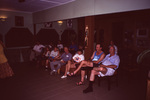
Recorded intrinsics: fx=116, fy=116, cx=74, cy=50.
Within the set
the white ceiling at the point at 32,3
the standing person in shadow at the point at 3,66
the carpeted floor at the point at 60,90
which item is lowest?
the carpeted floor at the point at 60,90

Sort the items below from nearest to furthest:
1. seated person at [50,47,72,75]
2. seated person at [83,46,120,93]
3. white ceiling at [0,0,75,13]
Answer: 1. seated person at [83,46,120,93]
2. seated person at [50,47,72,75]
3. white ceiling at [0,0,75,13]

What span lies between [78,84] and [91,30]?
2187 millimetres

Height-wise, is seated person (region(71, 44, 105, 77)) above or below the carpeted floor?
above

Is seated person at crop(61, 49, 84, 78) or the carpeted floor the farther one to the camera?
seated person at crop(61, 49, 84, 78)

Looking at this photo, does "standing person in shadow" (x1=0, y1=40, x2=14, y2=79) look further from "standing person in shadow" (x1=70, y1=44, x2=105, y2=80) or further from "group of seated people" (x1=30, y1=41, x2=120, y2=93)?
"standing person in shadow" (x1=70, y1=44, x2=105, y2=80)

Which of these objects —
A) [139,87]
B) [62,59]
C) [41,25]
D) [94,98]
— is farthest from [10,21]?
[139,87]

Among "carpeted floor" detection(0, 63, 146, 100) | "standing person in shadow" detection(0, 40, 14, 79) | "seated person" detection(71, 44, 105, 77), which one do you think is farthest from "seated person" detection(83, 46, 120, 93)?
"standing person in shadow" detection(0, 40, 14, 79)

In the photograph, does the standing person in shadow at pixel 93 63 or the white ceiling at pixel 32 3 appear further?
the white ceiling at pixel 32 3

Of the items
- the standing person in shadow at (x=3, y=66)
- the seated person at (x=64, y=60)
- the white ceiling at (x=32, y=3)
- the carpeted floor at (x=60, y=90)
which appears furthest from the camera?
the white ceiling at (x=32, y=3)

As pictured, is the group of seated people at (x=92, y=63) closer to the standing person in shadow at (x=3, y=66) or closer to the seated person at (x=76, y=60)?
the seated person at (x=76, y=60)

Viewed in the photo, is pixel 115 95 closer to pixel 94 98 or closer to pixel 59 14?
pixel 94 98

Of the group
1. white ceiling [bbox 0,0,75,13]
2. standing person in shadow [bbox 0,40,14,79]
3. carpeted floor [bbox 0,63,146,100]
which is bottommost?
carpeted floor [bbox 0,63,146,100]

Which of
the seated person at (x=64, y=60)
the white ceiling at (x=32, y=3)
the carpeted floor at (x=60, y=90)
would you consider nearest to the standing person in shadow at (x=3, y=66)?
the carpeted floor at (x=60, y=90)

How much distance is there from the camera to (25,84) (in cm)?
426
